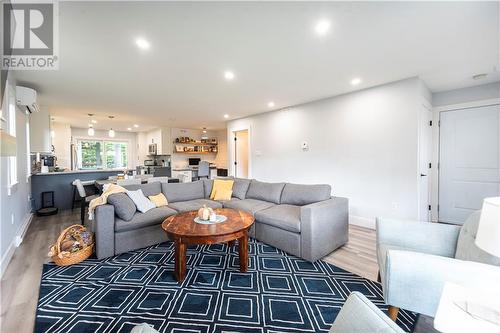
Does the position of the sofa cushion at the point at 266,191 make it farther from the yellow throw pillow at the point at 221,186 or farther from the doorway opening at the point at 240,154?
the doorway opening at the point at 240,154

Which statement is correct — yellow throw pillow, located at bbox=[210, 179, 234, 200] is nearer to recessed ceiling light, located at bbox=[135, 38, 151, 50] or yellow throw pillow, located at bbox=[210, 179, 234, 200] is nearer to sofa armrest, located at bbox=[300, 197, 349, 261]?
sofa armrest, located at bbox=[300, 197, 349, 261]

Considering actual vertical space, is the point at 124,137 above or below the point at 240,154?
above

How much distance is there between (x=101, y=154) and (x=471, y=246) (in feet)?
36.2

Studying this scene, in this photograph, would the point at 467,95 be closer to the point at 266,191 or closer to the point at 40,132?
the point at 266,191

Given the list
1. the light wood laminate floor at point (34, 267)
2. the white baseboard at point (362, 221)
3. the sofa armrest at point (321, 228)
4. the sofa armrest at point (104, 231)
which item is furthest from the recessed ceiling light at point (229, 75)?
the white baseboard at point (362, 221)

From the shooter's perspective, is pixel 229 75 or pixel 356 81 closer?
pixel 229 75

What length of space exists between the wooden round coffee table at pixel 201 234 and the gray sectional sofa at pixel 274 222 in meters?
0.61

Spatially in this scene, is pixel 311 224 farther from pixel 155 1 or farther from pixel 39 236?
pixel 39 236

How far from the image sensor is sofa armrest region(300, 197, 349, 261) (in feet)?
8.61

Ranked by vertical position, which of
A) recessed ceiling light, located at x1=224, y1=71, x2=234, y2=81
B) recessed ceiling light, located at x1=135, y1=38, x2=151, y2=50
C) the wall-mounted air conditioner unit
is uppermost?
recessed ceiling light, located at x1=224, y1=71, x2=234, y2=81

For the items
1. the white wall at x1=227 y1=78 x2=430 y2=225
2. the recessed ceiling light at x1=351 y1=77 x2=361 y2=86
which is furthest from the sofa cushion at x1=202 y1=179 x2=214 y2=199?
the recessed ceiling light at x1=351 y1=77 x2=361 y2=86

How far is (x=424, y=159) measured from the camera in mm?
3812

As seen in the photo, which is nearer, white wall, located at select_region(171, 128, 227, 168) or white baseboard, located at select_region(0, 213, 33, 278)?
white baseboard, located at select_region(0, 213, 33, 278)

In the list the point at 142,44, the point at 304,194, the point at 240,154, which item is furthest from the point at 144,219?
the point at 240,154
